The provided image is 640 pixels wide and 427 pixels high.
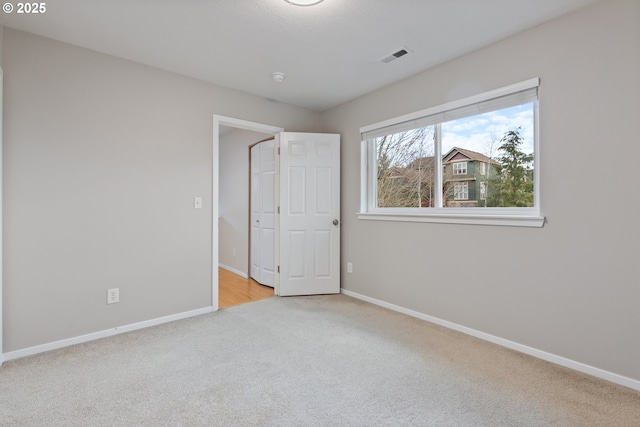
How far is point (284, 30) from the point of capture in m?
2.25

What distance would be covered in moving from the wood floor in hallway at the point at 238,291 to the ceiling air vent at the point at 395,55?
2840mm

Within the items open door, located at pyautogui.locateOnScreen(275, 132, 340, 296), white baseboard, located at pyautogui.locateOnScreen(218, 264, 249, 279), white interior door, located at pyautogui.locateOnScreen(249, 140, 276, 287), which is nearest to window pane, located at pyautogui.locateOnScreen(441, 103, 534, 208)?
open door, located at pyautogui.locateOnScreen(275, 132, 340, 296)

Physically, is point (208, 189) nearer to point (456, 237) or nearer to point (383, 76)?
point (383, 76)

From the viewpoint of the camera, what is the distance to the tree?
2.34 m

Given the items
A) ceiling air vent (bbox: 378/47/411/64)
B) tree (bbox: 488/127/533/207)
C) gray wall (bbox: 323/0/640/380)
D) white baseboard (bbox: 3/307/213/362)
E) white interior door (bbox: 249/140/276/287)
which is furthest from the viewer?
white interior door (bbox: 249/140/276/287)

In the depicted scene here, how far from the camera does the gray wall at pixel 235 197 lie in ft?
15.8

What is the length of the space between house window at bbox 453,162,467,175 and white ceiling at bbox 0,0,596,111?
0.92 meters

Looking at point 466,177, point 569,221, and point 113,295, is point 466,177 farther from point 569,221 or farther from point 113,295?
point 113,295

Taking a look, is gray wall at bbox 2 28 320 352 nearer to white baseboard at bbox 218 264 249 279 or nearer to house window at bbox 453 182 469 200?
white baseboard at bbox 218 264 249 279

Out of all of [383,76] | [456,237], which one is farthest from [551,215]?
[383,76]

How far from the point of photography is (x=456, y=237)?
270 cm

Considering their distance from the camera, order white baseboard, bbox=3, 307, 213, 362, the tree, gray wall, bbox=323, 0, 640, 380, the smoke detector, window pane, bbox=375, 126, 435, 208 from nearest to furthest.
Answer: gray wall, bbox=323, 0, 640, 380, white baseboard, bbox=3, 307, 213, 362, the tree, the smoke detector, window pane, bbox=375, 126, 435, 208

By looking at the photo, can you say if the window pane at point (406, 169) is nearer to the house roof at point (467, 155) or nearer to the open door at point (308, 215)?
the house roof at point (467, 155)

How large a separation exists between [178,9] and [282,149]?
6.00 feet
